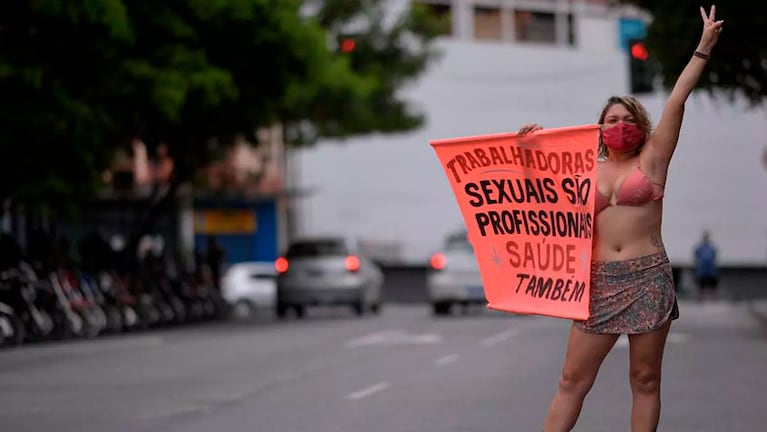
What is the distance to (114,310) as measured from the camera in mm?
27312

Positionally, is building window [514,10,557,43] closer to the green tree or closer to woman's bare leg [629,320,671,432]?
the green tree

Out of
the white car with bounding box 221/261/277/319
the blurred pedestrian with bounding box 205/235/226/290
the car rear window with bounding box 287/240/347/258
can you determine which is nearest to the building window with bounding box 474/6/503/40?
the white car with bounding box 221/261/277/319

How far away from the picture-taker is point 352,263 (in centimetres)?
3266

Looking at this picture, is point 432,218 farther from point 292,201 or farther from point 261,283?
point 261,283

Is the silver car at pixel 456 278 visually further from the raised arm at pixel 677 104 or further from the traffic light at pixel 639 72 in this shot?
the raised arm at pixel 677 104

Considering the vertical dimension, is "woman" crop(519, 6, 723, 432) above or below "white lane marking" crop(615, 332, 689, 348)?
above

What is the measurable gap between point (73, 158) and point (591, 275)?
58.2 ft

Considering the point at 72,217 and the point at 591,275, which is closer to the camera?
the point at 591,275

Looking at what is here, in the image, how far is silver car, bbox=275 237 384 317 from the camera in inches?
1275

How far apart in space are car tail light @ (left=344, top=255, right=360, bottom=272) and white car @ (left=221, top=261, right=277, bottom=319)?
9835 mm

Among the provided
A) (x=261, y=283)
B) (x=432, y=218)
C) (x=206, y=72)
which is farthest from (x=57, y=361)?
(x=432, y=218)

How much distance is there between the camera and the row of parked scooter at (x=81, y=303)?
2284cm

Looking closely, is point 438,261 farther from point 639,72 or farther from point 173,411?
point 173,411

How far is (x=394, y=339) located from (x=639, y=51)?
5.17m
